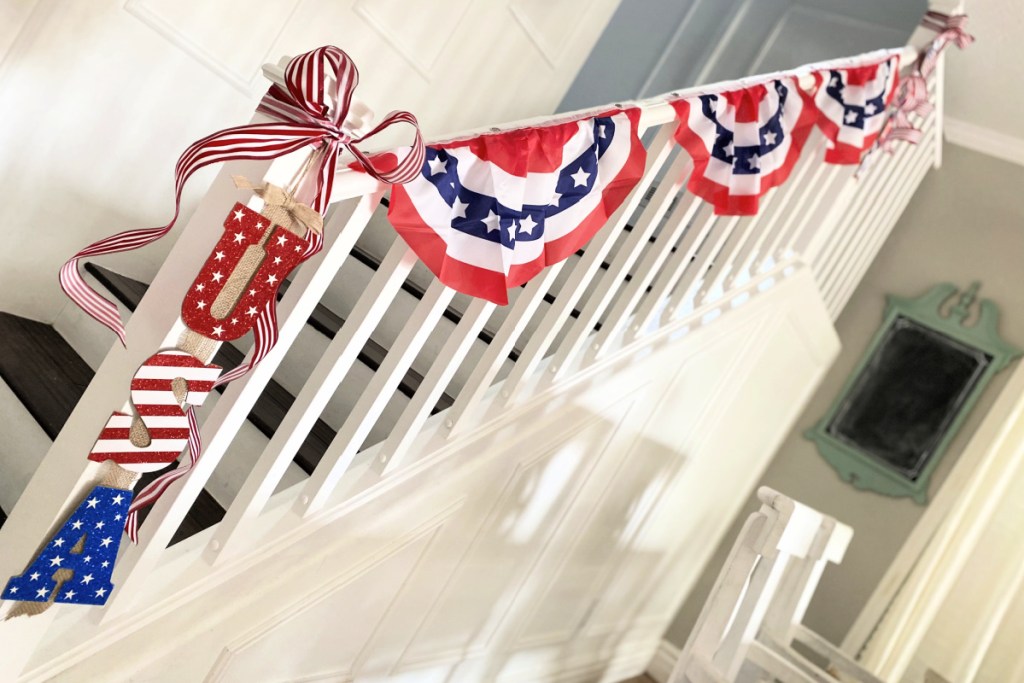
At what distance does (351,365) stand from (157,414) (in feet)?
2.37

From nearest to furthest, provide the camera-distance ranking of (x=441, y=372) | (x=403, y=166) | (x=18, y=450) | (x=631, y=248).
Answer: (x=403, y=166)
(x=441, y=372)
(x=18, y=450)
(x=631, y=248)

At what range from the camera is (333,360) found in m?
1.33

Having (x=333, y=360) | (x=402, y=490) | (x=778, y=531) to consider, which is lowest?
(x=402, y=490)

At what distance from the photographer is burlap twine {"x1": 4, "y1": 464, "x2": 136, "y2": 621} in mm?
1111

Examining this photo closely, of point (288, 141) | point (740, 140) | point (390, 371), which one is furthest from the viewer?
point (740, 140)

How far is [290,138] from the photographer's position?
106cm

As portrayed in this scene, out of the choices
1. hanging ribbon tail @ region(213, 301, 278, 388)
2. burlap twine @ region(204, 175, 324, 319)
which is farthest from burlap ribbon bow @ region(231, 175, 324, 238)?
hanging ribbon tail @ region(213, 301, 278, 388)

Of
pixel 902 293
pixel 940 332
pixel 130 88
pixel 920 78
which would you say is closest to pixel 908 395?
pixel 940 332

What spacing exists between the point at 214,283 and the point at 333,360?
29cm

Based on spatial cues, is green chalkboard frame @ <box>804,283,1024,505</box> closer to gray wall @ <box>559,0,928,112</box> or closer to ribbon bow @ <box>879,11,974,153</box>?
ribbon bow @ <box>879,11,974,153</box>

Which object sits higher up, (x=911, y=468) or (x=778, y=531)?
(x=911, y=468)

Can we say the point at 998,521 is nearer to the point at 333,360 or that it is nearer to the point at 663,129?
the point at 663,129

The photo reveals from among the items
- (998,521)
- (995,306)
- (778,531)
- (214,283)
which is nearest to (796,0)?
(995,306)

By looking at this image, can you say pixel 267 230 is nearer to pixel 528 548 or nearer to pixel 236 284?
pixel 236 284
